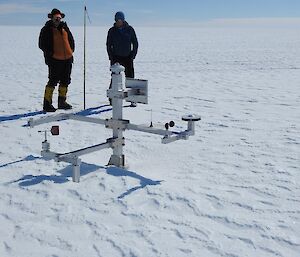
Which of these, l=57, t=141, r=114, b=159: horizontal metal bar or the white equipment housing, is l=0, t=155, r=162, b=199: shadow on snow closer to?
the white equipment housing

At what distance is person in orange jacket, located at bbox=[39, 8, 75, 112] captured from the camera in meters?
6.88

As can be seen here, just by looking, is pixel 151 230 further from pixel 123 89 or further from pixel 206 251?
pixel 123 89

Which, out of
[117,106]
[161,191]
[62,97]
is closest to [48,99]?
[62,97]

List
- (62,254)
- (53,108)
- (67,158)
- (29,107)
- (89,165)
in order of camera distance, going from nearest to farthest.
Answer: (62,254), (67,158), (89,165), (53,108), (29,107)

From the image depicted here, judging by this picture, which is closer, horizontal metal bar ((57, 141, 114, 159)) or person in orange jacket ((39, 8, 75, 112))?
horizontal metal bar ((57, 141, 114, 159))

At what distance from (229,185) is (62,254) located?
1.82 metres

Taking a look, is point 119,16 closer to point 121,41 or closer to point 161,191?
point 121,41

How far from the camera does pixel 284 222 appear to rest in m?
3.42

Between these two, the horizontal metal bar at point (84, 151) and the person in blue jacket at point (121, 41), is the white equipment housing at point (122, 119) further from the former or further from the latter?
the person in blue jacket at point (121, 41)

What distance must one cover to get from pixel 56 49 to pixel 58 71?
1.21ft

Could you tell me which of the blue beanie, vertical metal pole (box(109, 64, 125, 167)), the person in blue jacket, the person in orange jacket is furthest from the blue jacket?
vertical metal pole (box(109, 64, 125, 167))

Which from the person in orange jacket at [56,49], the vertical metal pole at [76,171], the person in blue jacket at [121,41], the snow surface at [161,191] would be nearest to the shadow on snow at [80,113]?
the snow surface at [161,191]

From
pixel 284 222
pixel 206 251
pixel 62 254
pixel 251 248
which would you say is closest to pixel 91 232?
pixel 62 254

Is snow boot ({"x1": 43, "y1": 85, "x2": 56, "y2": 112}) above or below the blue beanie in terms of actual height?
below
